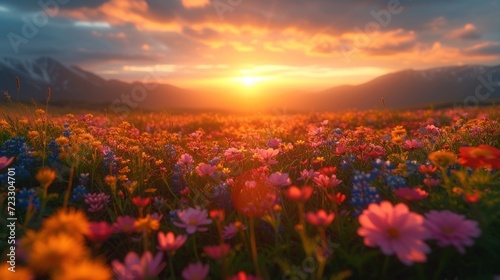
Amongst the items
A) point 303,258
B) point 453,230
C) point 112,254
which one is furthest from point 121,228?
point 453,230

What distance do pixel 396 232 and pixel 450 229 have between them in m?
0.30

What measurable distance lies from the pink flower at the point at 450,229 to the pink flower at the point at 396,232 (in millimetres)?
77

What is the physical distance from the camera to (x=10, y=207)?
2945mm

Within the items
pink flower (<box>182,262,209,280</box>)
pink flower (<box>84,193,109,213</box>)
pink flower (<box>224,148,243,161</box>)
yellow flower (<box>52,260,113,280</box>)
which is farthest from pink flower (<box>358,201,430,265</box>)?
pink flower (<box>84,193,109,213</box>)

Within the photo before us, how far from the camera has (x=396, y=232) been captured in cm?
172

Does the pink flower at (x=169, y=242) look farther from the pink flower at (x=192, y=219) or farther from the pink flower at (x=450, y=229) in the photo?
the pink flower at (x=450, y=229)

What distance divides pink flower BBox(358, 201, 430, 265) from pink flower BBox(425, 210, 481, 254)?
8 centimetres

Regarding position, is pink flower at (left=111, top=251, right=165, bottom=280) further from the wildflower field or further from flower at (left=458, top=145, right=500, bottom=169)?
flower at (left=458, top=145, right=500, bottom=169)

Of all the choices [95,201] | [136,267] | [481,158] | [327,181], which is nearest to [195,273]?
[136,267]

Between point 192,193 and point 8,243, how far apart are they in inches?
59.9

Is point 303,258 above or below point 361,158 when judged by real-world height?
below

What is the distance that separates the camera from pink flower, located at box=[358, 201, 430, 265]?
1.64 meters

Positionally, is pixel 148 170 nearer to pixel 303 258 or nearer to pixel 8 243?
pixel 8 243

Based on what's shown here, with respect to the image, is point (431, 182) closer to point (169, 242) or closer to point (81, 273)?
point (169, 242)
